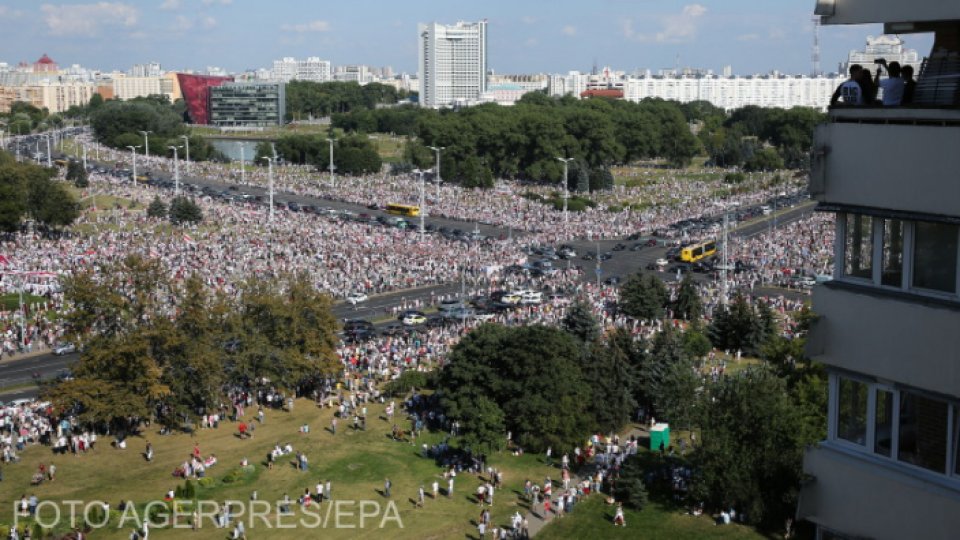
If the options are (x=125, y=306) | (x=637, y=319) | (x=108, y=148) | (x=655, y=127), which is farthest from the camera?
(x=108, y=148)

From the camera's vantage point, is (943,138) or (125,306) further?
(125,306)

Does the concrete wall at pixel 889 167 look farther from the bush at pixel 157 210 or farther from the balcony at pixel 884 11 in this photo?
the bush at pixel 157 210

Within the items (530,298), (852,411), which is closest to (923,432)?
(852,411)

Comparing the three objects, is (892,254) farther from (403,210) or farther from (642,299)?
(403,210)

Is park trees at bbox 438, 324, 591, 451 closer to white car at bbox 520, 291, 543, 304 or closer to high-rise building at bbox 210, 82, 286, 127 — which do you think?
white car at bbox 520, 291, 543, 304

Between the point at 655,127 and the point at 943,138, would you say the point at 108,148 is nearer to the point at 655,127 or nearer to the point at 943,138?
the point at 655,127

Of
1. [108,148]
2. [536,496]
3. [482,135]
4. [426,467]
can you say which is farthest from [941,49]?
[108,148]

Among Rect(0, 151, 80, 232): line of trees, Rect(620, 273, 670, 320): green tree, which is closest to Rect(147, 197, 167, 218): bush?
Rect(0, 151, 80, 232): line of trees

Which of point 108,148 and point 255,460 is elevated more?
point 108,148
